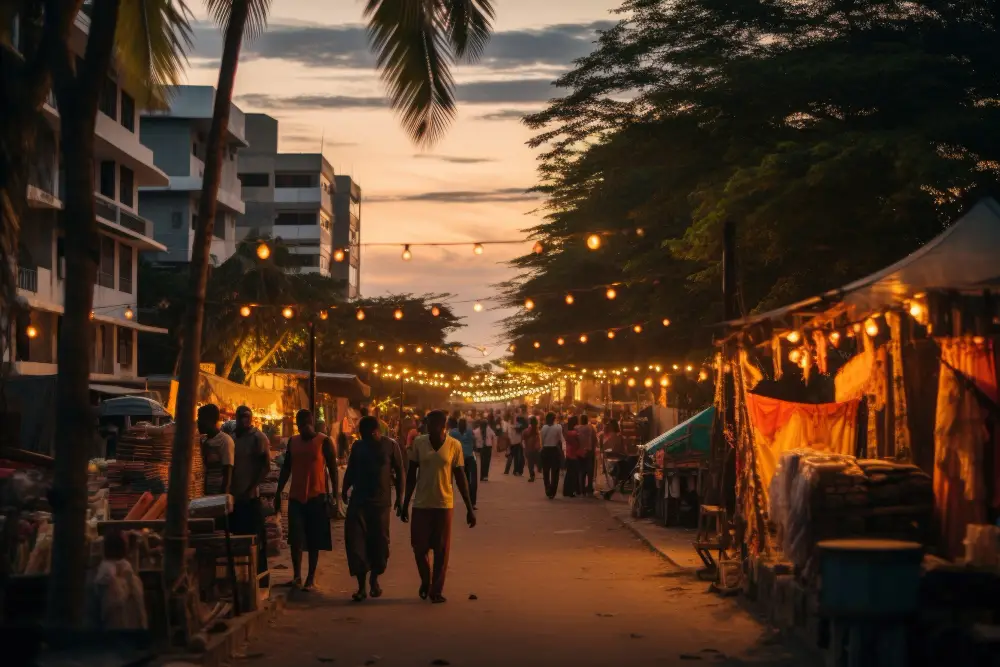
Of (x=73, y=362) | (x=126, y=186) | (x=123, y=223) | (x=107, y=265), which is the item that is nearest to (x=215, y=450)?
(x=73, y=362)

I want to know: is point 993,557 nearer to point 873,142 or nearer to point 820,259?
point 873,142

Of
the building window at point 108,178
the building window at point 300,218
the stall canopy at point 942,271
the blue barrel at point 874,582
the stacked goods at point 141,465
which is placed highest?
the building window at point 300,218

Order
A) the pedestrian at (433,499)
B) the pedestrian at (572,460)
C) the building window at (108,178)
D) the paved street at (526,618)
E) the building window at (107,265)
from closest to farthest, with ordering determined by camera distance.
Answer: the paved street at (526,618) < the pedestrian at (433,499) < the pedestrian at (572,460) < the building window at (107,265) < the building window at (108,178)

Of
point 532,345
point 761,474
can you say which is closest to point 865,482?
point 761,474

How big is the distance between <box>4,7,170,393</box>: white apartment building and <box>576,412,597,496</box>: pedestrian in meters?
13.8

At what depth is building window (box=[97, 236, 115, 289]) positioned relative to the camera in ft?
154

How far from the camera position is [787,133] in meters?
21.9

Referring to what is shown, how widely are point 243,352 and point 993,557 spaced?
45.0 m

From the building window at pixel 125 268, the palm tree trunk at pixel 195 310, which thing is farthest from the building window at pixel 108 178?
the palm tree trunk at pixel 195 310

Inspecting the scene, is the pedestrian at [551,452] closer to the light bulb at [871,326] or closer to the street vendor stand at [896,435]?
the street vendor stand at [896,435]

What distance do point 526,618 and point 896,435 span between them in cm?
420

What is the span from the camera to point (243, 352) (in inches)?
2111

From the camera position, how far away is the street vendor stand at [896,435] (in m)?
11.8

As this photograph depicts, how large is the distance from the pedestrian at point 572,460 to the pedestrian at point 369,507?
17.0m
